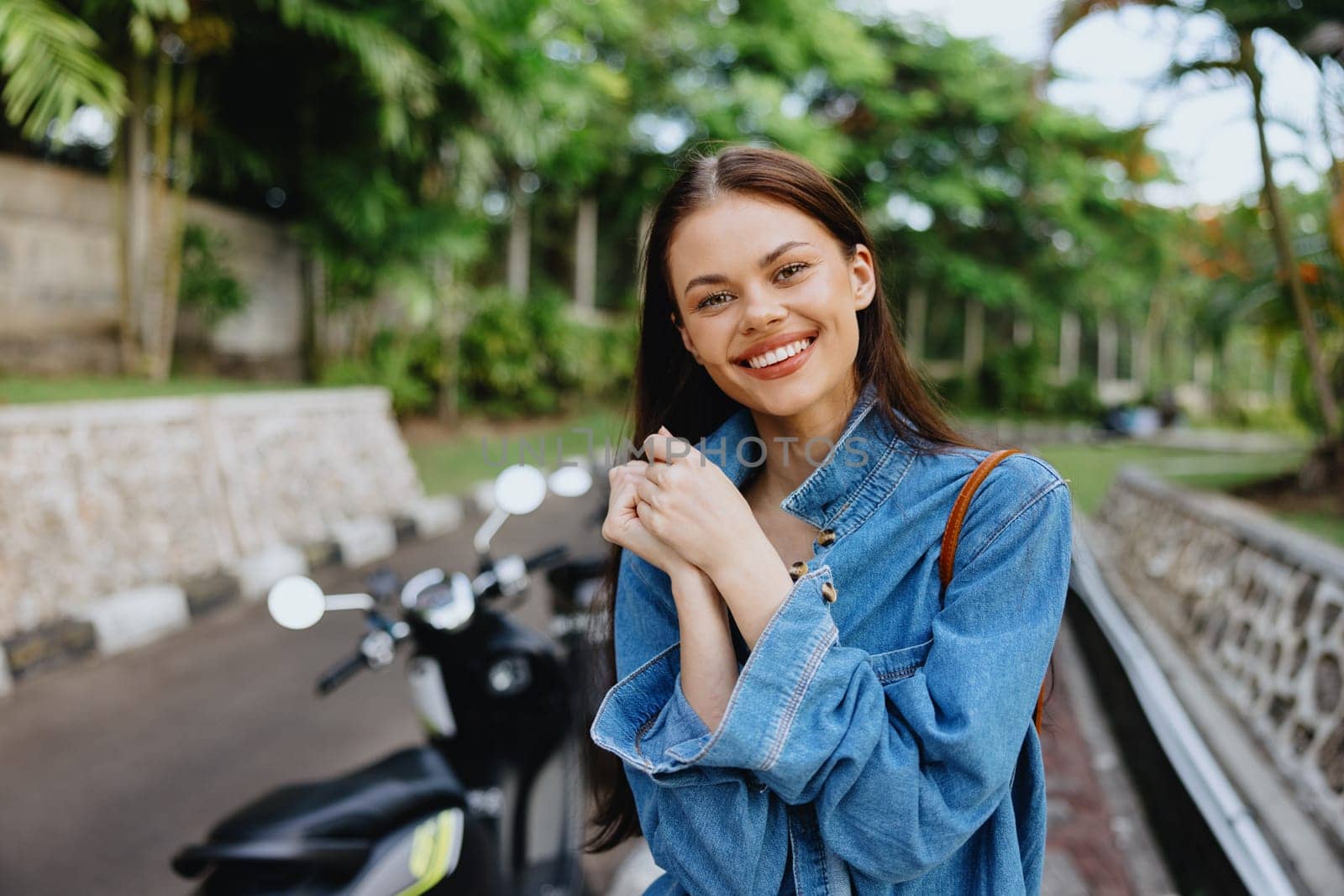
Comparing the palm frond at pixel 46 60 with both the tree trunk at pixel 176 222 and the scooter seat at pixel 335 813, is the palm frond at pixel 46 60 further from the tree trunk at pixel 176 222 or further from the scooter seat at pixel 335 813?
the scooter seat at pixel 335 813

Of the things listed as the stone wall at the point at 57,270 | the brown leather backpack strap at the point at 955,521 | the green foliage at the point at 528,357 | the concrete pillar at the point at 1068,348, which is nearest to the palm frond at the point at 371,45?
the stone wall at the point at 57,270

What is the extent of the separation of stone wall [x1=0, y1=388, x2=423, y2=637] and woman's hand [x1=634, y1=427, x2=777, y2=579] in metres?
4.01

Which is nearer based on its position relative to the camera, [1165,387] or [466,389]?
[466,389]

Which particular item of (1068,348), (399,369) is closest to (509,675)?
(399,369)

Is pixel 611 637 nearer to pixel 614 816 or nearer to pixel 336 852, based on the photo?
pixel 614 816

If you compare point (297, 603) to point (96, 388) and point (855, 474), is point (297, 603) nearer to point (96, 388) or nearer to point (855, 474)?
point (855, 474)

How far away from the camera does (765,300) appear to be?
984 mm

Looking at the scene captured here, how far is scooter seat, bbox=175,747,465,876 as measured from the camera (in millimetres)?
1425

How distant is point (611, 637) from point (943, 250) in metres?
17.2

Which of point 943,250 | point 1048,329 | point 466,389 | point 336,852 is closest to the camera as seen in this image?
point 336,852

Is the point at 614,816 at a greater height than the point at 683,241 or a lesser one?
lesser

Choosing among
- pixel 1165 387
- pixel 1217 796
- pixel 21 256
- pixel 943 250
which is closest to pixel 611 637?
pixel 1217 796

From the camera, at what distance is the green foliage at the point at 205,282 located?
7438 mm

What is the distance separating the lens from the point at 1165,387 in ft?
81.6
